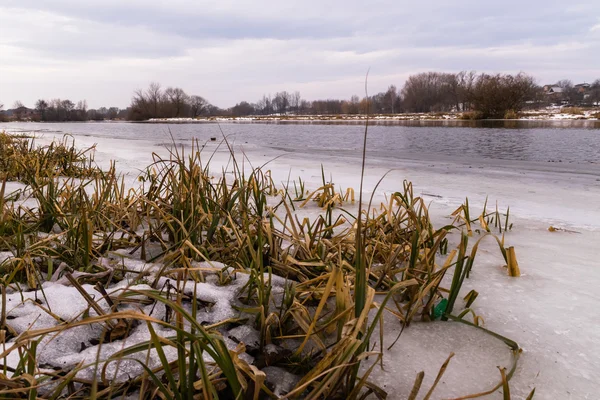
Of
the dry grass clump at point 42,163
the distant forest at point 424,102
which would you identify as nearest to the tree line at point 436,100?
the distant forest at point 424,102

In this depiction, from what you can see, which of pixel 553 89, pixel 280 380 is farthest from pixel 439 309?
pixel 553 89

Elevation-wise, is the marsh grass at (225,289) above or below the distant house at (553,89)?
below

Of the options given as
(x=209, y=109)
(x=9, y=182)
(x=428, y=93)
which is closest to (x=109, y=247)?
(x=9, y=182)

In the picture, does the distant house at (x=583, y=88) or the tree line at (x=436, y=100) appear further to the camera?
the distant house at (x=583, y=88)

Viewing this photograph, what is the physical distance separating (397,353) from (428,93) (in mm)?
65730

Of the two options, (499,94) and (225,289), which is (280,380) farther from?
(499,94)

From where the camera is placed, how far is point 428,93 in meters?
60.8

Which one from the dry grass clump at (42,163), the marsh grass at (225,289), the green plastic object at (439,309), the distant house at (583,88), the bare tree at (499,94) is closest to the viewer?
the marsh grass at (225,289)

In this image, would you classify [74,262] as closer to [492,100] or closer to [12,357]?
[12,357]

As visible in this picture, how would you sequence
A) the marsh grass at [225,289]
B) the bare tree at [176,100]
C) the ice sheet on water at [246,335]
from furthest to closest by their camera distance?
1. the bare tree at [176,100]
2. the ice sheet on water at [246,335]
3. the marsh grass at [225,289]

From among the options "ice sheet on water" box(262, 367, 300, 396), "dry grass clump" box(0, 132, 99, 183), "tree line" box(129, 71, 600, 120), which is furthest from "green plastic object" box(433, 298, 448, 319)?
"tree line" box(129, 71, 600, 120)

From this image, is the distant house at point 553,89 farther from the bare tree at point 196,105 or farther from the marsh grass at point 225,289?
the marsh grass at point 225,289

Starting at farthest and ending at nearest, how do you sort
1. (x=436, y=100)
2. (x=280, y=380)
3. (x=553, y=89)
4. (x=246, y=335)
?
(x=553, y=89) → (x=436, y=100) → (x=246, y=335) → (x=280, y=380)

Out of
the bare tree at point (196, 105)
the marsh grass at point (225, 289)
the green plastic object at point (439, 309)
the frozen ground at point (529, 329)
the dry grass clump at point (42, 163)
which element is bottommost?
the frozen ground at point (529, 329)
